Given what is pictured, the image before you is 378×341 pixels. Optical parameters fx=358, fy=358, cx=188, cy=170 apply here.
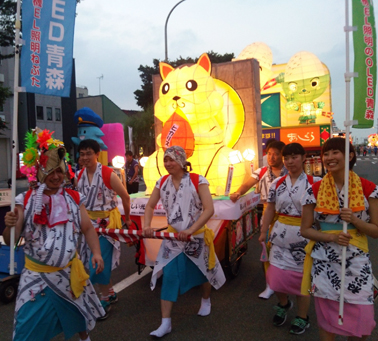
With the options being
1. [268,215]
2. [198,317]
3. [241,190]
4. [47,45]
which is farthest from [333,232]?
[47,45]

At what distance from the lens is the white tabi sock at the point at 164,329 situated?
3.09 metres

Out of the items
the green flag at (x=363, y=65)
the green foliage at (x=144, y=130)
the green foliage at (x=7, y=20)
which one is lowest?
the green flag at (x=363, y=65)

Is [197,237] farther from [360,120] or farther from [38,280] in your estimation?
[360,120]

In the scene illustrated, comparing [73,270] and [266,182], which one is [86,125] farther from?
[73,270]

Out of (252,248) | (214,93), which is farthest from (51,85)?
(252,248)

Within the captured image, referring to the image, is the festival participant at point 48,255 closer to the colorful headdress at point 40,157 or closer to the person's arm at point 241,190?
the colorful headdress at point 40,157

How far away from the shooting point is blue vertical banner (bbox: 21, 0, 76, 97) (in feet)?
8.63

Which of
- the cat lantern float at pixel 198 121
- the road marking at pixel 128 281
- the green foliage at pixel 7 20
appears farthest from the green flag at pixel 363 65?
the green foliage at pixel 7 20

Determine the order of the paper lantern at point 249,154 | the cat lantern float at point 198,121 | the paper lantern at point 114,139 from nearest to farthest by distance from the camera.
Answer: the cat lantern float at point 198,121
the paper lantern at point 249,154
the paper lantern at point 114,139

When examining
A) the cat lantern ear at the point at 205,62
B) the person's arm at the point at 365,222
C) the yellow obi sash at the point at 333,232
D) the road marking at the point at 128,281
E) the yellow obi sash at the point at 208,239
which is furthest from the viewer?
the cat lantern ear at the point at 205,62

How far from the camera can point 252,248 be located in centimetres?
609

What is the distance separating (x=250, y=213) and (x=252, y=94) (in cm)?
214

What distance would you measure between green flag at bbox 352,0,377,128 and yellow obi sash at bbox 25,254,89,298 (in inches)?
83.7

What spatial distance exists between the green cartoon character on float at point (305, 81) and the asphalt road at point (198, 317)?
429 inches
